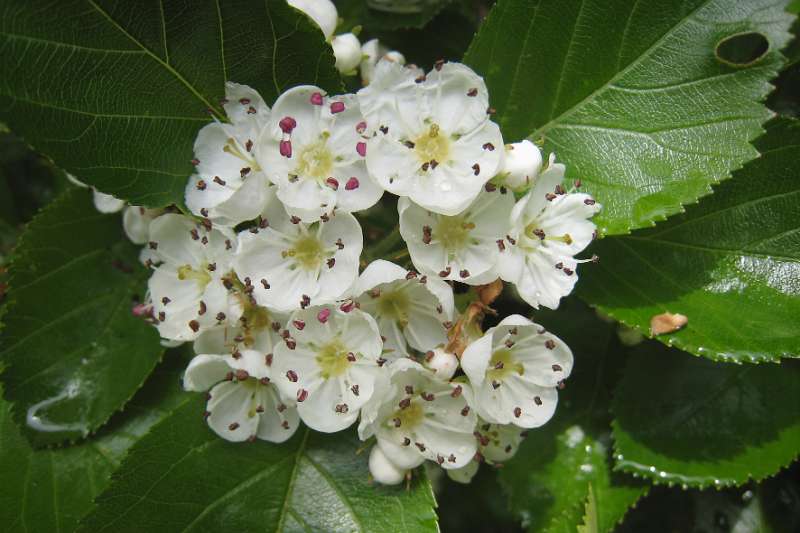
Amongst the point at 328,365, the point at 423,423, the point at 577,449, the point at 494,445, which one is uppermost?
the point at 328,365

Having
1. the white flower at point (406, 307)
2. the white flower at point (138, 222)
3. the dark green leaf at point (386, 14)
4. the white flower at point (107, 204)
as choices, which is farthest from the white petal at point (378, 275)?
the dark green leaf at point (386, 14)

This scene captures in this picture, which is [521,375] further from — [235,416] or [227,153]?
[227,153]

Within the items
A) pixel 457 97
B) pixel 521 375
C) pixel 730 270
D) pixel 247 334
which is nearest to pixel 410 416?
pixel 521 375

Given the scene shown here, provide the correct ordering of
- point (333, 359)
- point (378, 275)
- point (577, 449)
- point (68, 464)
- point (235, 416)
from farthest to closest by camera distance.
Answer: point (577, 449)
point (68, 464)
point (235, 416)
point (333, 359)
point (378, 275)

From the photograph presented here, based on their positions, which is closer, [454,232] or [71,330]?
[454,232]

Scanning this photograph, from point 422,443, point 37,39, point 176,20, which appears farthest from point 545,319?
point 37,39
